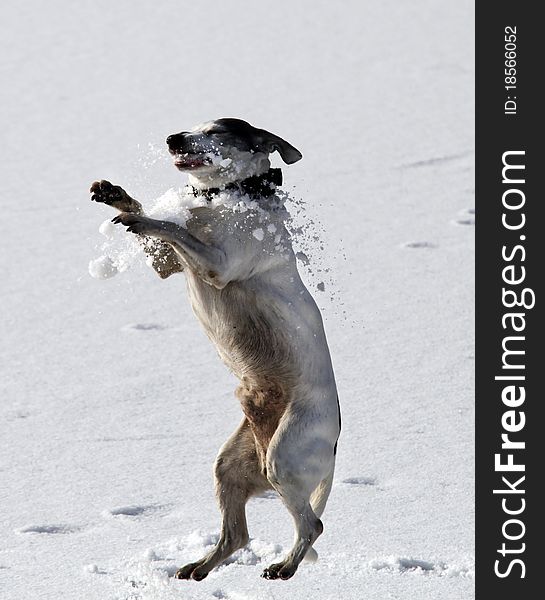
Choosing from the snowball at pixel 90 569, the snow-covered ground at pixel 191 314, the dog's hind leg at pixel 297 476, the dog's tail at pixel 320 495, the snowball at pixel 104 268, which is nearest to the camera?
the dog's hind leg at pixel 297 476

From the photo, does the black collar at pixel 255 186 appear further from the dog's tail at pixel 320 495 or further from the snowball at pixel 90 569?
the snowball at pixel 90 569

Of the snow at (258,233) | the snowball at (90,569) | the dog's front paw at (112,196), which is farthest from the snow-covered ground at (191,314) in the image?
the snow at (258,233)

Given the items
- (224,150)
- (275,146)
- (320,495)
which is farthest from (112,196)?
(320,495)

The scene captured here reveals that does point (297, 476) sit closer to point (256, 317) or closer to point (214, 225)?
point (256, 317)

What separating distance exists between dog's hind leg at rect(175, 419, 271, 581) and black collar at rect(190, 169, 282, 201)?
29.0 inches

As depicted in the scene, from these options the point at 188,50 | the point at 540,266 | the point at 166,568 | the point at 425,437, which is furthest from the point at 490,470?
the point at 188,50

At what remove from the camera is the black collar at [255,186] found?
353cm

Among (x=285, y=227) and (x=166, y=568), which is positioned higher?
(x=285, y=227)

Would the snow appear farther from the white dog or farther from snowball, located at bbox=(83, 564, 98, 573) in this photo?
snowball, located at bbox=(83, 564, 98, 573)

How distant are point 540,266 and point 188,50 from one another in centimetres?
633

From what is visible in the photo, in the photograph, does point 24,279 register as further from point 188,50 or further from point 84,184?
point 188,50

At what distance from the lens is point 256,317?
3584 mm

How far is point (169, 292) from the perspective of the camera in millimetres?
7320

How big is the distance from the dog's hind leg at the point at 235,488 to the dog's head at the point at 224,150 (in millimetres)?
804
